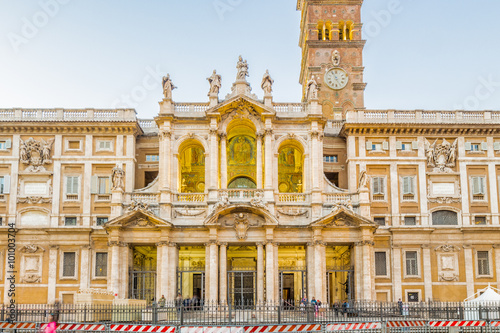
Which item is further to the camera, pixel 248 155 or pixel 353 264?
pixel 248 155

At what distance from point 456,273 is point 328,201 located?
11343mm

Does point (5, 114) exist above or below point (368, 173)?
above

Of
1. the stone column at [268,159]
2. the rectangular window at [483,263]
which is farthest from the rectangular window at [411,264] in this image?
the stone column at [268,159]

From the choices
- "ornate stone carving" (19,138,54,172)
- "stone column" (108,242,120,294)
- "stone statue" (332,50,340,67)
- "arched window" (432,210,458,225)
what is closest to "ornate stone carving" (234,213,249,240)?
"stone column" (108,242,120,294)

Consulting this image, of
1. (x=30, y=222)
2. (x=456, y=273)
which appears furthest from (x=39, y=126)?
(x=456, y=273)

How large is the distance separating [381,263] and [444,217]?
20.4 feet

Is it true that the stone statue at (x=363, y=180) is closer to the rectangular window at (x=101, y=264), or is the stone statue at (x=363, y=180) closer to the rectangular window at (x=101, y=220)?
the rectangular window at (x=101, y=220)

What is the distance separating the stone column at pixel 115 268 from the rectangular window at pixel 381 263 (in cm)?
1903

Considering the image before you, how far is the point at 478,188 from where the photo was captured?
160ft

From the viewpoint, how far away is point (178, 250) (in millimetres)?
45625

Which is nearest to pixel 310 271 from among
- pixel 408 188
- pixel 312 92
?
pixel 408 188

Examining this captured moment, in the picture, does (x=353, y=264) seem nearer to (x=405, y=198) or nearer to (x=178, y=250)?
(x=405, y=198)

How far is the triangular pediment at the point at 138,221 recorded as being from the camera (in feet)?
144

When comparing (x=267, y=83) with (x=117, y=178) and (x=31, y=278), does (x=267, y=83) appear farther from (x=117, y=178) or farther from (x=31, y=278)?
(x=31, y=278)
